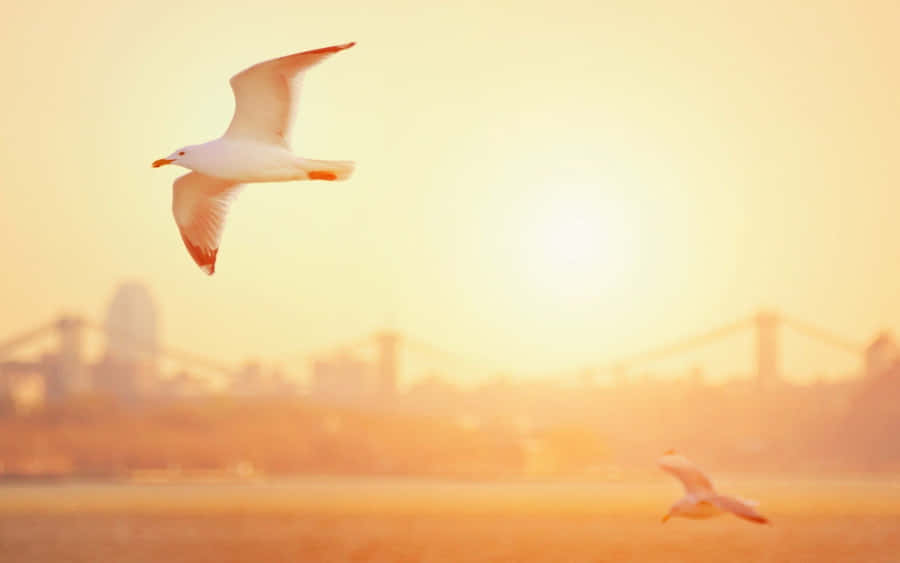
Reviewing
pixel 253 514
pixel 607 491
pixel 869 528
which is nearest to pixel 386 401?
pixel 253 514

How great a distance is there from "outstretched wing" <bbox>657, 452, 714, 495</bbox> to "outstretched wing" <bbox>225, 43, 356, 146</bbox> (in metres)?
3.65

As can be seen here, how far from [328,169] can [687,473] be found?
4117 millimetres

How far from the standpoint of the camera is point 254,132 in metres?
10.9

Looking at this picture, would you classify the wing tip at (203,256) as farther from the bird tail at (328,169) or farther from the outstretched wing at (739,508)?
the outstretched wing at (739,508)

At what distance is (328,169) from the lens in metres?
10.3

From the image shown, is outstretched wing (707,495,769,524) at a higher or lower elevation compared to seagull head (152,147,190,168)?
lower

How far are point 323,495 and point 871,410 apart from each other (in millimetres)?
41855

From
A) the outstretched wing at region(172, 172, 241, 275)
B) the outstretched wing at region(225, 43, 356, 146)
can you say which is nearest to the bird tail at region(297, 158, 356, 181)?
the outstretched wing at region(225, 43, 356, 146)

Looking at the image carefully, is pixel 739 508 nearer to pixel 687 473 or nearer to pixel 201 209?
pixel 687 473

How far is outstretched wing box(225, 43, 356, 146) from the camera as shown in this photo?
10633 mm

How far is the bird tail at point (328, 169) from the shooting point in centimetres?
1023

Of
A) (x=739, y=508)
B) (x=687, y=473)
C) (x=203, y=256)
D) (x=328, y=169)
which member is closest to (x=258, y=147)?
(x=328, y=169)

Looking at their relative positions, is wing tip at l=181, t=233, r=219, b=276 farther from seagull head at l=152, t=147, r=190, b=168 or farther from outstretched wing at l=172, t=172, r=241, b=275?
seagull head at l=152, t=147, r=190, b=168

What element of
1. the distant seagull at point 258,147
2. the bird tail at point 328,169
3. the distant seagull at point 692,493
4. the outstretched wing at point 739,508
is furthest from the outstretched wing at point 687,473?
the distant seagull at point 258,147
